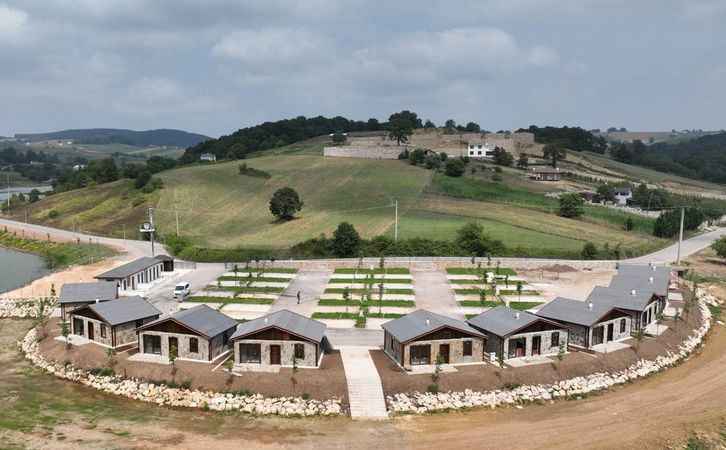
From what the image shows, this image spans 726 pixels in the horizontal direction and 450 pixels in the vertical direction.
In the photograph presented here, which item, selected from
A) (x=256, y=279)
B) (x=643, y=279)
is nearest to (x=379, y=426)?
(x=643, y=279)

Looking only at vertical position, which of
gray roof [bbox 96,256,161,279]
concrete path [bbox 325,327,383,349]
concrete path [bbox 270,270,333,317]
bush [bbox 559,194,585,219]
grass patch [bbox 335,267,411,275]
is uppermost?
bush [bbox 559,194,585,219]

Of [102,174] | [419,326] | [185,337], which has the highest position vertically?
[102,174]

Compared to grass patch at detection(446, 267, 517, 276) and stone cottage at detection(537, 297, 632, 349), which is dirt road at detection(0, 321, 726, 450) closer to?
stone cottage at detection(537, 297, 632, 349)

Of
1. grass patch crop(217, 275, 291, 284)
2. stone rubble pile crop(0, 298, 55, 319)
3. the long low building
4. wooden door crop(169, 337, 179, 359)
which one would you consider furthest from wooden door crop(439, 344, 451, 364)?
stone rubble pile crop(0, 298, 55, 319)

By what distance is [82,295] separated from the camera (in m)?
40.7

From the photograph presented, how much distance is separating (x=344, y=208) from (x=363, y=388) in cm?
5496

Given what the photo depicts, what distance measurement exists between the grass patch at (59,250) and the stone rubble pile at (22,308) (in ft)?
54.2

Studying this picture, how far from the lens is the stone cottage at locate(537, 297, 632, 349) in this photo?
116ft

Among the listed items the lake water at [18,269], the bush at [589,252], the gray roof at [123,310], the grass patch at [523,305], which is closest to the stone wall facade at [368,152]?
the bush at [589,252]

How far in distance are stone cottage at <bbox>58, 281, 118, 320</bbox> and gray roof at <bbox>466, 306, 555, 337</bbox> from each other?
86.1 ft

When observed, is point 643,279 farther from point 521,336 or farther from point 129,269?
point 129,269

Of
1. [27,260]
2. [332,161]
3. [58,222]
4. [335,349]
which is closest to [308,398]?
[335,349]

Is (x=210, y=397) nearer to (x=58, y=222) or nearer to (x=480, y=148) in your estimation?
(x=58, y=222)

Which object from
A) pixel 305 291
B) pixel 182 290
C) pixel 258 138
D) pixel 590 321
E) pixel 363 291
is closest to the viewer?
pixel 590 321
